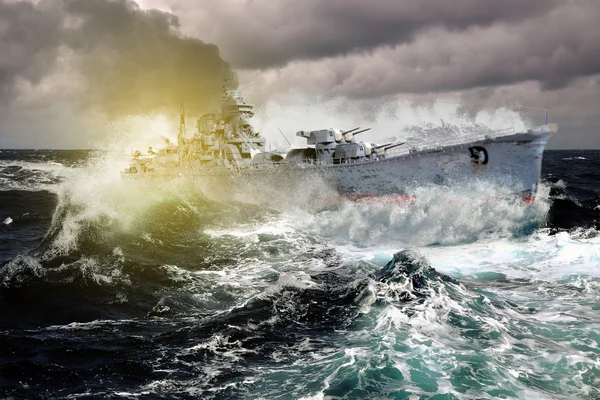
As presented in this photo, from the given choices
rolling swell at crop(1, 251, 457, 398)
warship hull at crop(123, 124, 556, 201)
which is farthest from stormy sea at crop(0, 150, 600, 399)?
warship hull at crop(123, 124, 556, 201)

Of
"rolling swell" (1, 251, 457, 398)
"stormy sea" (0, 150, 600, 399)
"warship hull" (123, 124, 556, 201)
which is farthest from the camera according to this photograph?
"warship hull" (123, 124, 556, 201)

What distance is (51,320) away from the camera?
14266 mm

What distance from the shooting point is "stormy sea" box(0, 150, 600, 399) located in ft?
34.4

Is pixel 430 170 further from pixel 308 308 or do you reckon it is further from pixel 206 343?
pixel 206 343

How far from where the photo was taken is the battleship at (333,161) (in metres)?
31.6

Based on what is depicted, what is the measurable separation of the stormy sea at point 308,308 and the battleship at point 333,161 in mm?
2698

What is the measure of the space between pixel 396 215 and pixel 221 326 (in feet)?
64.9

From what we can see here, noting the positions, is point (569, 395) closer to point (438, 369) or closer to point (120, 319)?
point (438, 369)

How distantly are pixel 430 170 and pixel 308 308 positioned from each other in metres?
20.6

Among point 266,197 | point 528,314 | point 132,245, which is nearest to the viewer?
point 528,314

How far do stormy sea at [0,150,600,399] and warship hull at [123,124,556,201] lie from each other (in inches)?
86.9

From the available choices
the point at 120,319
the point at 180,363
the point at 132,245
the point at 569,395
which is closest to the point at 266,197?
the point at 132,245

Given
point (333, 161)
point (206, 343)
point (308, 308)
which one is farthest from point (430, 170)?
point (206, 343)

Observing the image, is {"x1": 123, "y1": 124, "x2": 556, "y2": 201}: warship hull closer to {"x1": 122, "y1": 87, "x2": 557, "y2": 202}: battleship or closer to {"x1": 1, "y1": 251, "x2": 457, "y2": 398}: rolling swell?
{"x1": 122, "y1": 87, "x2": 557, "y2": 202}: battleship
